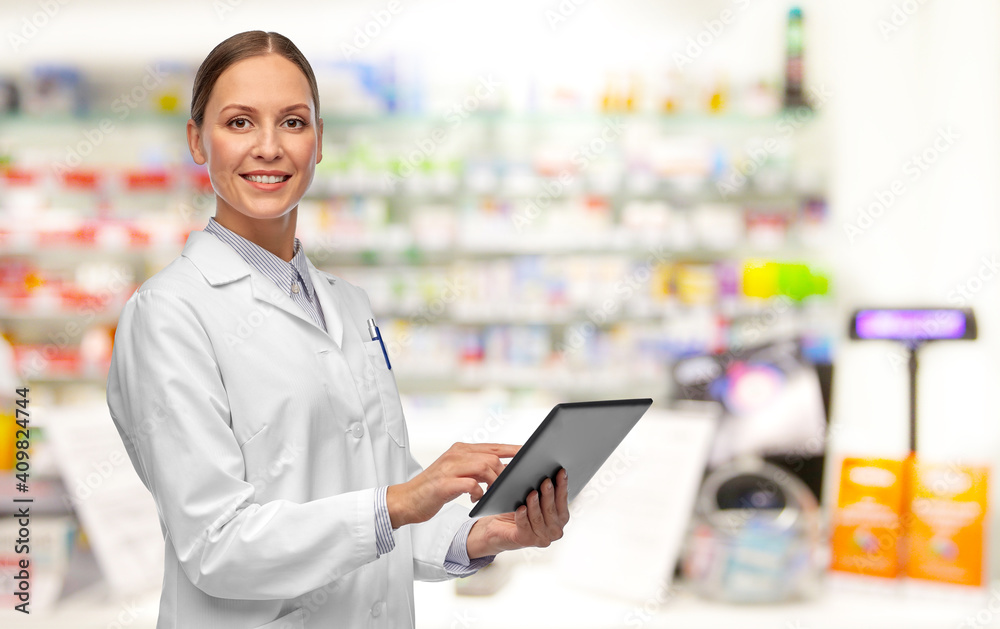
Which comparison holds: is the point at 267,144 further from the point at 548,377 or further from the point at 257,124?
the point at 548,377

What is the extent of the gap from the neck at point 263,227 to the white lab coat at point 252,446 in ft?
0.13

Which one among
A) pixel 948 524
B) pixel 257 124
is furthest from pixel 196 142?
pixel 948 524

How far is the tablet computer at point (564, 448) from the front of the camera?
2.72 ft

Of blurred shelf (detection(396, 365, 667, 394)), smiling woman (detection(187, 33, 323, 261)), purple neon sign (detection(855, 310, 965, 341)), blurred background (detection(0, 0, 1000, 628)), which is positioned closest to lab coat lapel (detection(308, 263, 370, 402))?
smiling woman (detection(187, 33, 323, 261))

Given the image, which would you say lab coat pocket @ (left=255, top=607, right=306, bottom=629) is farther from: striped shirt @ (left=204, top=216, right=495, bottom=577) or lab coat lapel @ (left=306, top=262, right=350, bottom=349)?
lab coat lapel @ (left=306, top=262, right=350, bottom=349)

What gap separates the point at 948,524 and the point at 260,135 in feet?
6.62

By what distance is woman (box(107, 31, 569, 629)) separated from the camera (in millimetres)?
860

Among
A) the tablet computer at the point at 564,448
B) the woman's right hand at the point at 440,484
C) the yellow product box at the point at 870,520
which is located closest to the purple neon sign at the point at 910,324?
the yellow product box at the point at 870,520

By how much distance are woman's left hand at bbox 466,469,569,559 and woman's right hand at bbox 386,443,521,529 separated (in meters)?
0.11

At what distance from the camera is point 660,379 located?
12.4 ft

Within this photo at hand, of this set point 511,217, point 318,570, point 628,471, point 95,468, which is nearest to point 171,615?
point 318,570

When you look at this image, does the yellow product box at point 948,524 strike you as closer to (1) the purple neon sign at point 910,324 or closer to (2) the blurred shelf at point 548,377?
(1) the purple neon sign at point 910,324

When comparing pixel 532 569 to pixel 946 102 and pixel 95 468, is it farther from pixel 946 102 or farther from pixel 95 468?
pixel 946 102

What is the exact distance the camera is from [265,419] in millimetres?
927
